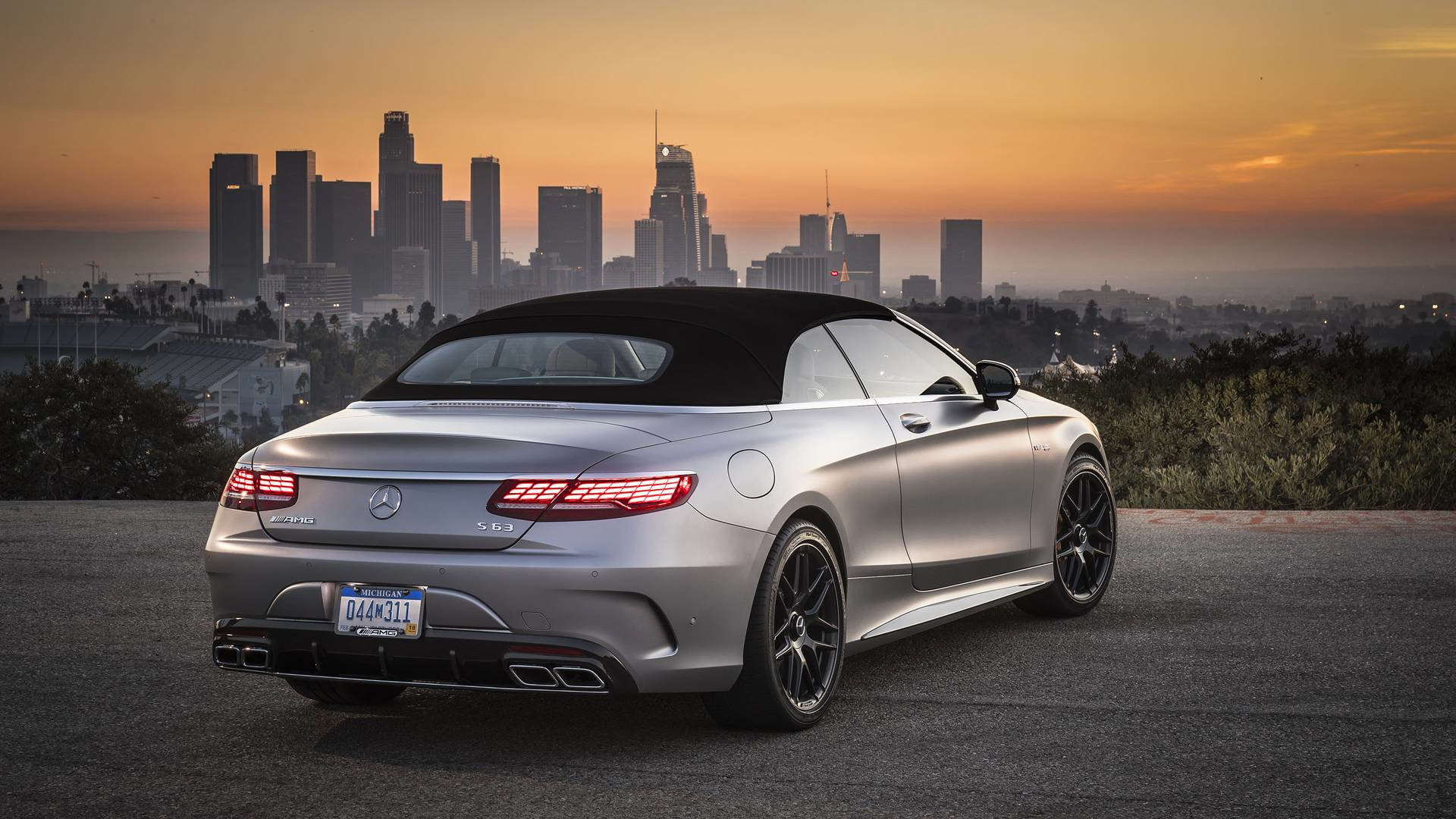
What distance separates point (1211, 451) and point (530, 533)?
11718 millimetres

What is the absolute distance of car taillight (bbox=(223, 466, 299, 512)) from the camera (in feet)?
16.8

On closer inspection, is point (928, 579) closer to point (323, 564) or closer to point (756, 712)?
point (756, 712)

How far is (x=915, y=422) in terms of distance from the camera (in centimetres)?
638

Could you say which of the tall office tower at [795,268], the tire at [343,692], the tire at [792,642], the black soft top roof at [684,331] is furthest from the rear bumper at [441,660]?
the tall office tower at [795,268]

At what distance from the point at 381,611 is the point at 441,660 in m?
0.25

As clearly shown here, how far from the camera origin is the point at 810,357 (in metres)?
6.08

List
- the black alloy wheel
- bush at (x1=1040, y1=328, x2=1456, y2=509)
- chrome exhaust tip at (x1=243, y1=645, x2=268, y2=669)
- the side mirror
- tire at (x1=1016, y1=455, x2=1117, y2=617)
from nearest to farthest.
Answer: chrome exhaust tip at (x1=243, y1=645, x2=268, y2=669) < the black alloy wheel < the side mirror < tire at (x1=1016, y1=455, x2=1117, y2=617) < bush at (x1=1040, y1=328, x2=1456, y2=509)

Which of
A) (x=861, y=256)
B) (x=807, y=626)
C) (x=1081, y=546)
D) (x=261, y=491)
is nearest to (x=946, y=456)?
(x=807, y=626)

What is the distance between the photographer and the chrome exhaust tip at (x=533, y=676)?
15.9 ft

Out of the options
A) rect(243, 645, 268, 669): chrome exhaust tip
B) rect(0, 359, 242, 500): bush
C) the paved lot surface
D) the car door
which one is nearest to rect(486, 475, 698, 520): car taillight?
the paved lot surface

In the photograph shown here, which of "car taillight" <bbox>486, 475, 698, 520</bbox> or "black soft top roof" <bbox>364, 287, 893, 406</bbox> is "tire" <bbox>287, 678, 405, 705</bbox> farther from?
"car taillight" <bbox>486, 475, 698, 520</bbox>

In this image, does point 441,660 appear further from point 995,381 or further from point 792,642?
point 995,381

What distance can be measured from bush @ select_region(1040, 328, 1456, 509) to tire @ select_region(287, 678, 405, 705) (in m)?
9.47

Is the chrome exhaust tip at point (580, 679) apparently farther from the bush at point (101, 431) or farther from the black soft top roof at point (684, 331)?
the bush at point (101, 431)
